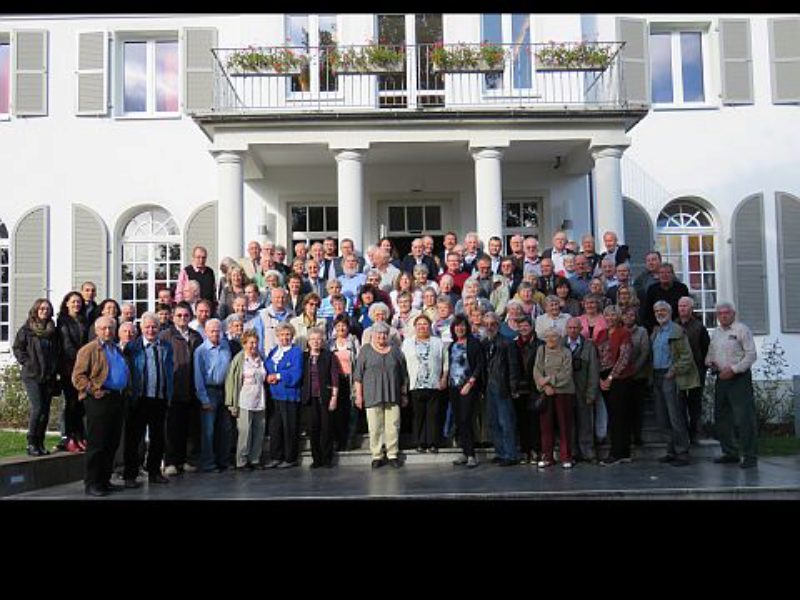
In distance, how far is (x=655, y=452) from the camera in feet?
31.7

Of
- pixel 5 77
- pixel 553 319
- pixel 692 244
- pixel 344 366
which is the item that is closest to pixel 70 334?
pixel 344 366

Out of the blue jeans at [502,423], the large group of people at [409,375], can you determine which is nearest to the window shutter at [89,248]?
the large group of people at [409,375]

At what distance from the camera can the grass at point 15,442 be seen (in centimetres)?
1017

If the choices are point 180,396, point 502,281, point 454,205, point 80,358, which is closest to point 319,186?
point 454,205

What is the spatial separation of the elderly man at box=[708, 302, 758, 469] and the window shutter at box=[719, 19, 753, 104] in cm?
786

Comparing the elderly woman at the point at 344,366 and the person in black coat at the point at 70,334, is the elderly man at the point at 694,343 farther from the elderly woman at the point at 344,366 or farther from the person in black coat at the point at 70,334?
the person in black coat at the point at 70,334

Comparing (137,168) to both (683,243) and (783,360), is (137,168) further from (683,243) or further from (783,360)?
(783,360)

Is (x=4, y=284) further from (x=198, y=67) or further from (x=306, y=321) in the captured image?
(x=306, y=321)

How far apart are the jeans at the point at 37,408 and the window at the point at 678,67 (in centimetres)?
1171

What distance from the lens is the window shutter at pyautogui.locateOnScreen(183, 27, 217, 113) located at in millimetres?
15734

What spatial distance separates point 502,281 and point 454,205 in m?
5.53

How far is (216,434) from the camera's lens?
9375 millimetres

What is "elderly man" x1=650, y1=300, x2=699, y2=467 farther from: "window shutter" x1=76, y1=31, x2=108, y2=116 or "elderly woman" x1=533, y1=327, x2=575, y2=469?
"window shutter" x1=76, y1=31, x2=108, y2=116

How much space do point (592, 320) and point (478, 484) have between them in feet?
8.30
